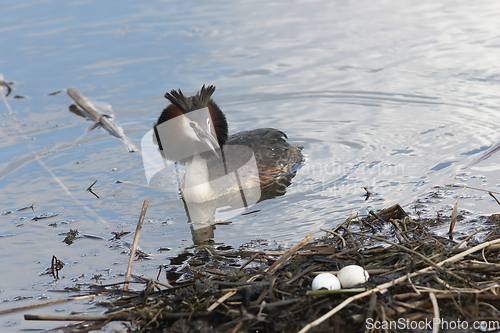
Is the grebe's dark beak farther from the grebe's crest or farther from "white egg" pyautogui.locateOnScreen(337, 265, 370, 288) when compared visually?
"white egg" pyautogui.locateOnScreen(337, 265, 370, 288)

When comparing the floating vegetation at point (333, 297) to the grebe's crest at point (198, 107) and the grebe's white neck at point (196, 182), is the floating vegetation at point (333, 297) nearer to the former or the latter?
the grebe's white neck at point (196, 182)

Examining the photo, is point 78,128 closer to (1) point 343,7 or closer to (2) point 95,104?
(2) point 95,104

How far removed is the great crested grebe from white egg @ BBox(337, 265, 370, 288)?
242 cm

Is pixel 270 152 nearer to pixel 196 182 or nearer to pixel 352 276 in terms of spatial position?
pixel 196 182

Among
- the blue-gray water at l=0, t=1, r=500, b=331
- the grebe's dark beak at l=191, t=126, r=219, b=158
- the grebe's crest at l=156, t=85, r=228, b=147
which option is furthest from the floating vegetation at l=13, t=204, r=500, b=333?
the grebe's crest at l=156, t=85, r=228, b=147

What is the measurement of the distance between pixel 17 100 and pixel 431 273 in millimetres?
7558

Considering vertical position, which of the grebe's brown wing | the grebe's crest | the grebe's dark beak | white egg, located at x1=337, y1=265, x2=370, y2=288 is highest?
the grebe's crest

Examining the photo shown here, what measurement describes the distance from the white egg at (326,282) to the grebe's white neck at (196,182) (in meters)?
2.69

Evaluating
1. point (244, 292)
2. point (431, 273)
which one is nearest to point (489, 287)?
point (431, 273)

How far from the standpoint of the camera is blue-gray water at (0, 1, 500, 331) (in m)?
5.00

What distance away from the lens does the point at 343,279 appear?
126 inches

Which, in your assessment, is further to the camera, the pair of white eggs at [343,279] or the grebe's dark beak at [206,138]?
the grebe's dark beak at [206,138]

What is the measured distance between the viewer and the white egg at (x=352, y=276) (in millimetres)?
3162

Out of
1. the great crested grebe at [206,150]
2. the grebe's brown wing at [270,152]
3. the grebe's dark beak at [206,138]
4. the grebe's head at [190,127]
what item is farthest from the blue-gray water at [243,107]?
the grebe's dark beak at [206,138]
